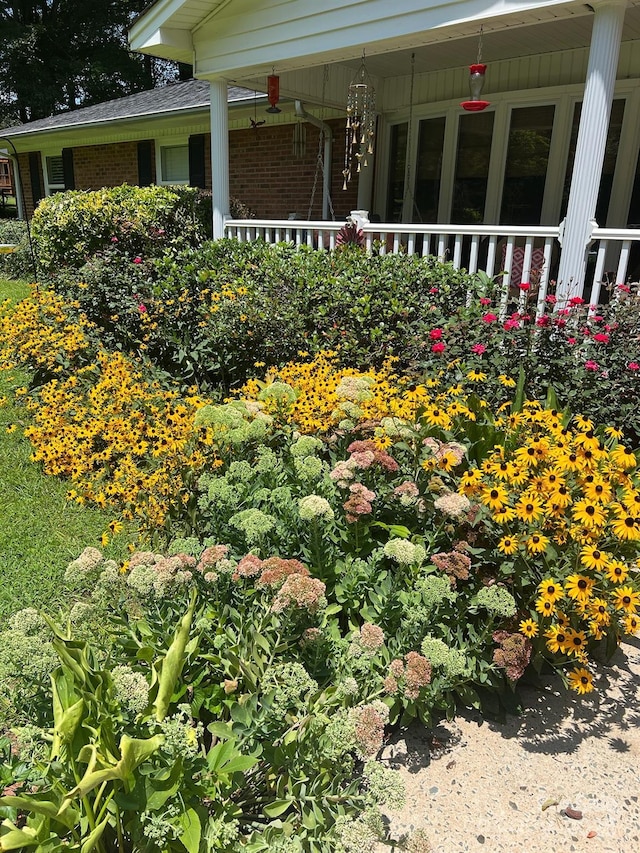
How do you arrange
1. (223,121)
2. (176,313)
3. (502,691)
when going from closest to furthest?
(502,691) < (176,313) < (223,121)

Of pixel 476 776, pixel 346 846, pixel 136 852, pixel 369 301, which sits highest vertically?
pixel 369 301

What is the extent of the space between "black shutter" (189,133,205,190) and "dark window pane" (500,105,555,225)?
22.3ft

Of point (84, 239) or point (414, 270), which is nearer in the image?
point (414, 270)

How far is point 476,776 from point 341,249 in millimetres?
4873

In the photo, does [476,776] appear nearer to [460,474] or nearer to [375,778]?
[375,778]

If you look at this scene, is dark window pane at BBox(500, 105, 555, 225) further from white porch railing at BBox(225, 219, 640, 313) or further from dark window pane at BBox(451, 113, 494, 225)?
white porch railing at BBox(225, 219, 640, 313)

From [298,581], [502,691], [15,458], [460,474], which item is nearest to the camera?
[298,581]

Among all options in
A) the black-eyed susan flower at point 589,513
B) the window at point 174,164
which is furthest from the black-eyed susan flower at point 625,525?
the window at point 174,164

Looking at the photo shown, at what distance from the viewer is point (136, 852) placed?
165 centimetres

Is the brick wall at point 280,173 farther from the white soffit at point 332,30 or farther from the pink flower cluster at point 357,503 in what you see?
the pink flower cluster at point 357,503

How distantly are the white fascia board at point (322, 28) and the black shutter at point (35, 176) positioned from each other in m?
14.2

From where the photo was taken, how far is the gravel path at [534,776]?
2.07m

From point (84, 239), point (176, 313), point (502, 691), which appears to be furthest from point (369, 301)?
point (84, 239)

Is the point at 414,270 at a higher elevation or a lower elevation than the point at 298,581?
higher
